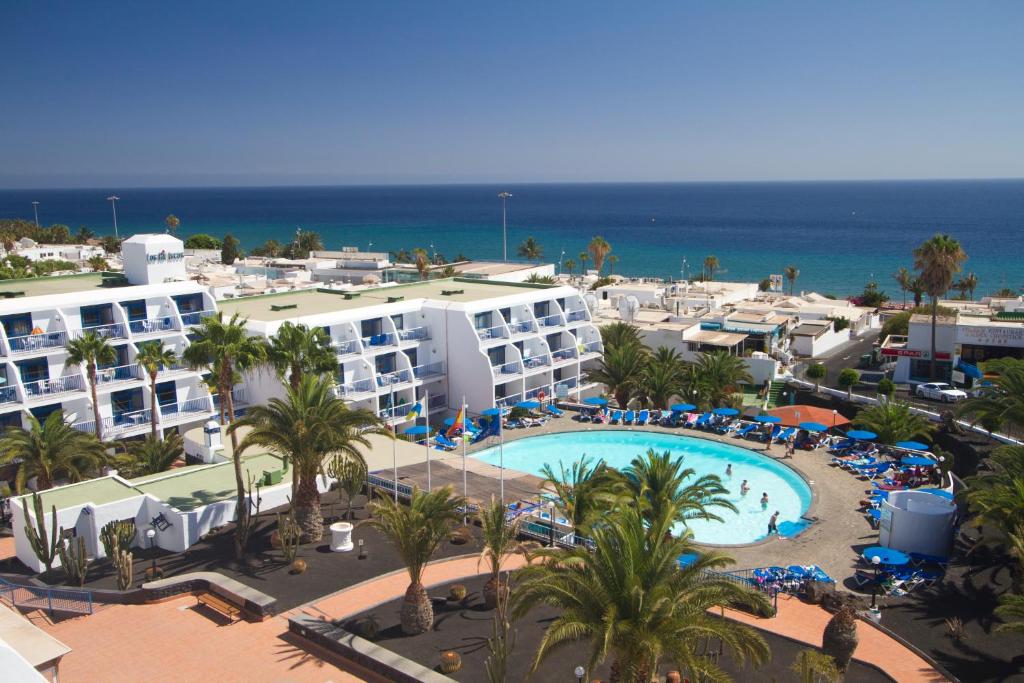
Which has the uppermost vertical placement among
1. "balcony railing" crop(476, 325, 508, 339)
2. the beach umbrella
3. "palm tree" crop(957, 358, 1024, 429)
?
"balcony railing" crop(476, 325, 508, 339)

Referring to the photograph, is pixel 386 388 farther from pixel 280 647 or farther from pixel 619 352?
pixel 280 647

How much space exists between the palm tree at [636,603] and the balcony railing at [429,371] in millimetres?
26550

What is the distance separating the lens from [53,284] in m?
40.1

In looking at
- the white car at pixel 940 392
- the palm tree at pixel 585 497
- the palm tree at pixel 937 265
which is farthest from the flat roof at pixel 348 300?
the palm tree at pixel 937 265

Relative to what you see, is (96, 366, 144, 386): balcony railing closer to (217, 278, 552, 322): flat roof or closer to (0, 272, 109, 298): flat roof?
(0, 272, 109, 298): flat roof

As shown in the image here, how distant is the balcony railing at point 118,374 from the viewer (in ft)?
116

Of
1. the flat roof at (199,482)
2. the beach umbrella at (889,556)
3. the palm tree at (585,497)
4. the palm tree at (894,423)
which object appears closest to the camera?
the beach umbrella at (889,556)

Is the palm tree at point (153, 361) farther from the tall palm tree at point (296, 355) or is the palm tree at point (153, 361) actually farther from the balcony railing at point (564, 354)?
the balcony railing at point (564, 354)

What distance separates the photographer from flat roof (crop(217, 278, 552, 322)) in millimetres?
42119

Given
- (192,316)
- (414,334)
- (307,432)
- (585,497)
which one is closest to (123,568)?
(307,432)

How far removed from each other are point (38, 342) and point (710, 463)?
99.2ft

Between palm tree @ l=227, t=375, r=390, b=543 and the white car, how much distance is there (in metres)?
34.9

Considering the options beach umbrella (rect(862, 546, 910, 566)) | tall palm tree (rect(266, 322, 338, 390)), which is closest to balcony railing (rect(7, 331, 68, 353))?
tall palm tree (rect(266, 322, 338, 390))

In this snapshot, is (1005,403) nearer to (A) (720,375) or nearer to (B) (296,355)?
(A) (720,375)
